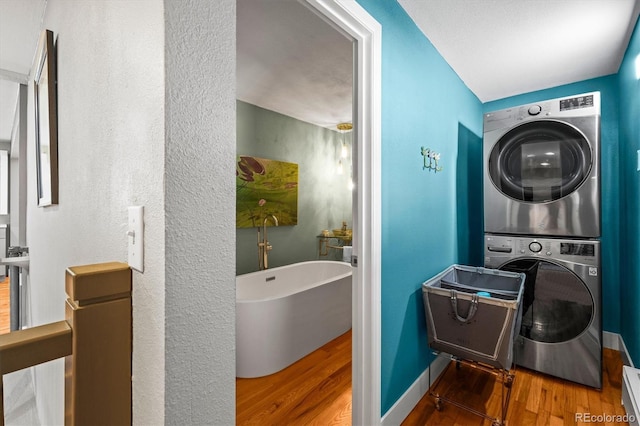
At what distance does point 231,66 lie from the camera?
1.95 ft

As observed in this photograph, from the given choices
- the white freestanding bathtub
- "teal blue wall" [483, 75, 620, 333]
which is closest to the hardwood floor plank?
A: "teal blue wall" [483, 75, 620, 333]

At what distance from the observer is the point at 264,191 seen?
3357 mm

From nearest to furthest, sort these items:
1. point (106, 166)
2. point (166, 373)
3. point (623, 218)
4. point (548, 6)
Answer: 1. point (166, 373)
2. point (106, 166)
3. point (548, 6)
4. point (623, 218)

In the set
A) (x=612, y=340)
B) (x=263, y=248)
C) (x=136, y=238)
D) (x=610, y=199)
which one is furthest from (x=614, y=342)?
(x=136, y=238)

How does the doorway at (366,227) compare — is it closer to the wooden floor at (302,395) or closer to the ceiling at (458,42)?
the wooden floor at (302,395)

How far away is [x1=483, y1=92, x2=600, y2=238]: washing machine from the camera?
201 centimetres

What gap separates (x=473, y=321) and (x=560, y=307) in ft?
3.10

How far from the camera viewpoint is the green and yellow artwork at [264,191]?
3.15 meters

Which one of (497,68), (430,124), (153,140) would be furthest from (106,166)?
(497,68)

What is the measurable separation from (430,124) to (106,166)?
1904 millimetres

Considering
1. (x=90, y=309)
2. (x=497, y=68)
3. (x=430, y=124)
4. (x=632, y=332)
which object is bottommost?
(x=632, y=332)

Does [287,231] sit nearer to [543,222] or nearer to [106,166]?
[543,222]

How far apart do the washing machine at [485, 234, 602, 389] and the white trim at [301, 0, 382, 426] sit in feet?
4.18

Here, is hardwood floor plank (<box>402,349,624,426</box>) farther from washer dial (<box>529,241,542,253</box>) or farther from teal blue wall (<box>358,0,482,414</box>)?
washer dial (<box>529,241,542,253</box>)
